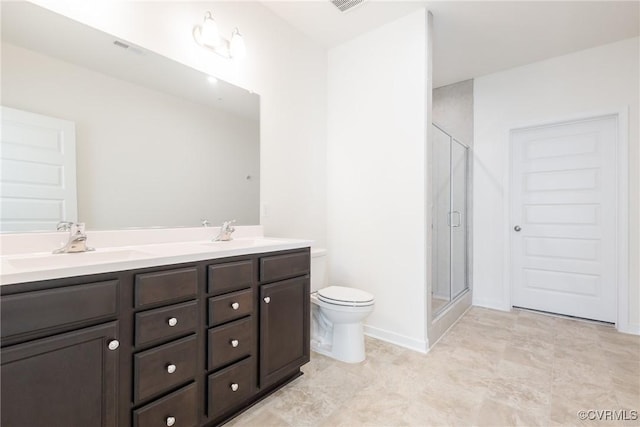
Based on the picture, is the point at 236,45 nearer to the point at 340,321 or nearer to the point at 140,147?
the point at 140,147

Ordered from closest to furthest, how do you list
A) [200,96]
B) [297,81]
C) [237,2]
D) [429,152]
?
[200,96], [237,2], [429,152], [297,81]

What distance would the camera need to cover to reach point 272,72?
2.39 m

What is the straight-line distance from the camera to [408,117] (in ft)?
7.88

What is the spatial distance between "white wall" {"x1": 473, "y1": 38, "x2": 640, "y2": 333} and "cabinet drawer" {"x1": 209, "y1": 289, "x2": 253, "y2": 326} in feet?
9.61

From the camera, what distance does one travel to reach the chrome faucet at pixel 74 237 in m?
1.35

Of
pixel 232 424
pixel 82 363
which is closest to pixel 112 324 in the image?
pixel 82 363

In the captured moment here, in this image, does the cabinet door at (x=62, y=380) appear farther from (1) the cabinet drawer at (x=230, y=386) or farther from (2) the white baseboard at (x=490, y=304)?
(2) the white baseboard at (x=490, y=304)

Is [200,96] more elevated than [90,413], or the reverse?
[200,96]

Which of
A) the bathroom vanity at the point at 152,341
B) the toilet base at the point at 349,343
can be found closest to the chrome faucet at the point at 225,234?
the bathroom vanity at the point at 152,341

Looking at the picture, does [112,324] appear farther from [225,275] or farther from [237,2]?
[237,2]

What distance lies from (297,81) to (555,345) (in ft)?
9.87

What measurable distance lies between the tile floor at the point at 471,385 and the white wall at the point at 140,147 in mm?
1197

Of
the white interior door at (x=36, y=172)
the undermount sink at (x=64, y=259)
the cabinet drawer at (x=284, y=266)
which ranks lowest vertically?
the cabinet drawer at (x=284, y=266)

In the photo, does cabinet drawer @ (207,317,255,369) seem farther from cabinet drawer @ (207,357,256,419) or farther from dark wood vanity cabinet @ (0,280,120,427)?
dark wood vanity cabinet @ (0,280,120,427)
